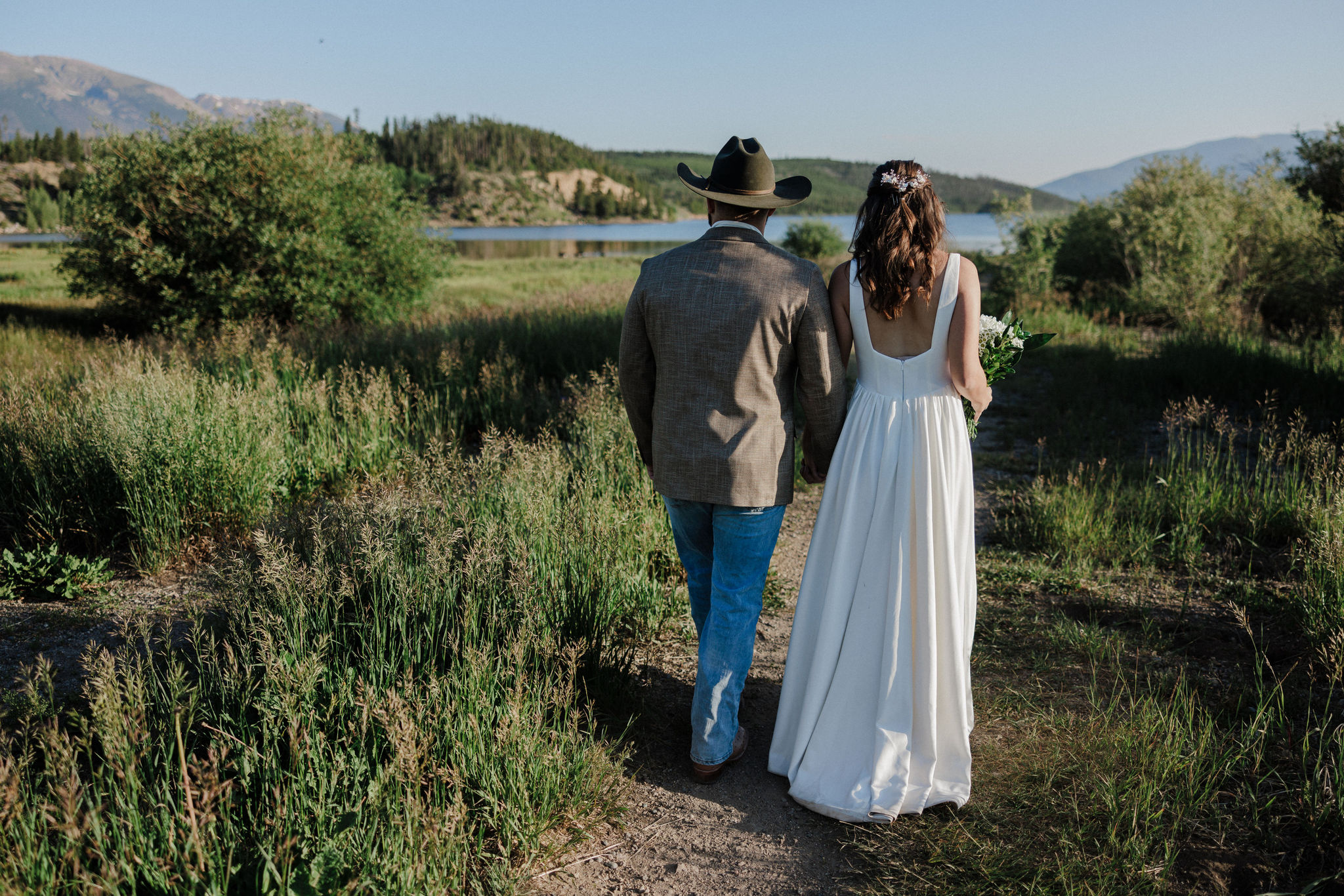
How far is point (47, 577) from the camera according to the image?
5.07 m

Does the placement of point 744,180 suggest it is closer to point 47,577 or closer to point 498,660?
point 498,660

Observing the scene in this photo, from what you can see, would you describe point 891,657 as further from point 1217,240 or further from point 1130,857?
point 1217,240

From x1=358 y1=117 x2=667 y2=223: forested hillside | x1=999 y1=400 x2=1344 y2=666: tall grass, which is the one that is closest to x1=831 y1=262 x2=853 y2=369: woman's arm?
x1=999 y1=400 x2=1344 y2=666: tall grass

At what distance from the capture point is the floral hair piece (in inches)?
117

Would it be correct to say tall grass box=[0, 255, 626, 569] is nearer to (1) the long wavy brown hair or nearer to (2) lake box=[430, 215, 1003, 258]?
(1) the long wavy brown hair

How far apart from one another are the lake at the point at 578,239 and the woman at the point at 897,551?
1.20 ft

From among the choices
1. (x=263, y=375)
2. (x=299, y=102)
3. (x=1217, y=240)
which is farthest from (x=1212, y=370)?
(x=299, y=102)

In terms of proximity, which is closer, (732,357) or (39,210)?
(732,357)

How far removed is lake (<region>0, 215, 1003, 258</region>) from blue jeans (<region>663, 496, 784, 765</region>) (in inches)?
56.5

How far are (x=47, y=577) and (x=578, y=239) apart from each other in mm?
97362

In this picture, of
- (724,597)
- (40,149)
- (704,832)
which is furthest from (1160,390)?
(40,149)

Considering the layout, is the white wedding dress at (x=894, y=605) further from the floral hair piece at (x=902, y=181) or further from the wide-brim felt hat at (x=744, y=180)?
the wide-brim felt hat at (x=744, y=180)

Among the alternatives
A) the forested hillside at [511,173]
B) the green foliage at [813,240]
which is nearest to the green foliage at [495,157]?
the forested hillside at [511,173]

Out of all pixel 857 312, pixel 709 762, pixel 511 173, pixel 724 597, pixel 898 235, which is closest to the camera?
pixel 898 235
